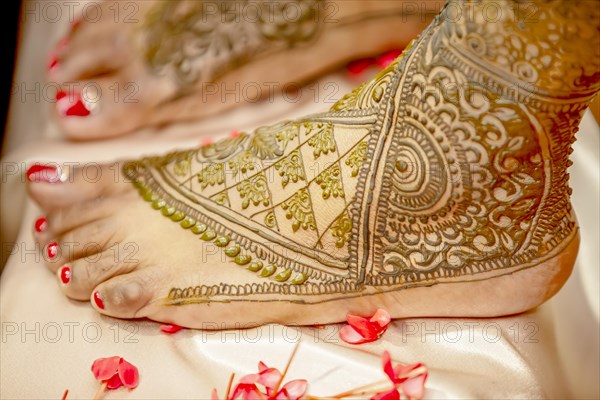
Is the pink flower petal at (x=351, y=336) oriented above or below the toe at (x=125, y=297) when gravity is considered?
below

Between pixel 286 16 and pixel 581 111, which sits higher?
pixel 286 16

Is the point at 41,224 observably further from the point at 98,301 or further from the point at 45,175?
the point at 98,301

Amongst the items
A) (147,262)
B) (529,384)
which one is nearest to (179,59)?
(147,262)

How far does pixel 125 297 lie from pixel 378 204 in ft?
1.11

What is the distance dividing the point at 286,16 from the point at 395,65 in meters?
0.44

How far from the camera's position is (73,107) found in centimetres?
117

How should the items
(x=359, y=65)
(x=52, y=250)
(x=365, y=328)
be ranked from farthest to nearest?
(x=359, y=65) < (x=52, y=250) < (x=365, y=328)

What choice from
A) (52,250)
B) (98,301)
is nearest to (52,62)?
(52,250)

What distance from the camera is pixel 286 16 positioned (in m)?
1.19

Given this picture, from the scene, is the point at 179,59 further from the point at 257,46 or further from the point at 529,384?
the point at 529,384

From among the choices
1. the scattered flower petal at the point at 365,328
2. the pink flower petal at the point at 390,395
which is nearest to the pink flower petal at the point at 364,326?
the scattered flower petal at the point at 365,328

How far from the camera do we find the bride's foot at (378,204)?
28.3 inches

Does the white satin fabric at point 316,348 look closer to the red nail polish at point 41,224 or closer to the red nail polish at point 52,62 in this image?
the red nail polish at point 41,224

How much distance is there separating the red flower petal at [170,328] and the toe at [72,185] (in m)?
0.23
